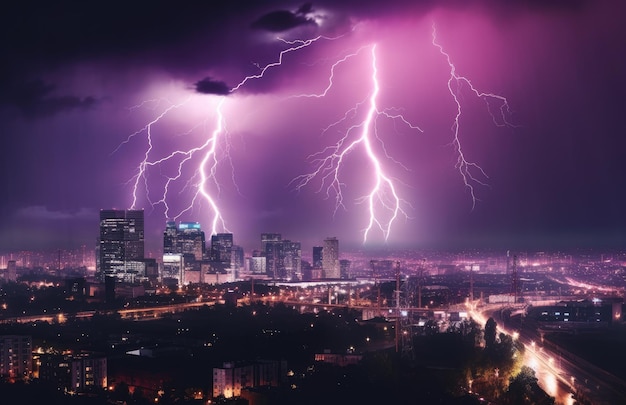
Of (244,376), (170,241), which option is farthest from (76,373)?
(170,241)

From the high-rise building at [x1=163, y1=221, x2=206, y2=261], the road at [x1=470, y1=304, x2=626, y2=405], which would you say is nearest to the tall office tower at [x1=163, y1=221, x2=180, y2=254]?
the high-rise building at [x1=163, y1=221, x2=206, y2=261]

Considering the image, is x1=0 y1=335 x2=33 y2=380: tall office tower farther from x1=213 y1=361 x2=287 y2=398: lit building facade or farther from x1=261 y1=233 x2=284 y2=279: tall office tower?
x1=261 y1=233 x2=284 y2=279: tall office tower

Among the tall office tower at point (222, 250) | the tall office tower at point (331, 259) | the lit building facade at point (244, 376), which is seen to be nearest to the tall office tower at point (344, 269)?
the tall office tower at point (331, 259)

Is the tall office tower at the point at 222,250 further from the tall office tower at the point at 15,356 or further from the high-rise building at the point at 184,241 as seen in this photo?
the tall office tower at the point at 15,356

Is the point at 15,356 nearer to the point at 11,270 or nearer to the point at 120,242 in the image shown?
the point at 120,242

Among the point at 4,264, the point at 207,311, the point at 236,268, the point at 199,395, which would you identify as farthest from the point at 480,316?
the point at 4,264

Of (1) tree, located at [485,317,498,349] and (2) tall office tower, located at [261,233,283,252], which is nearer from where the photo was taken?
(1) tree, located at [485,317,498,349]

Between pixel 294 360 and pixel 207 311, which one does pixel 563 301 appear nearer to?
pixel 207 311
